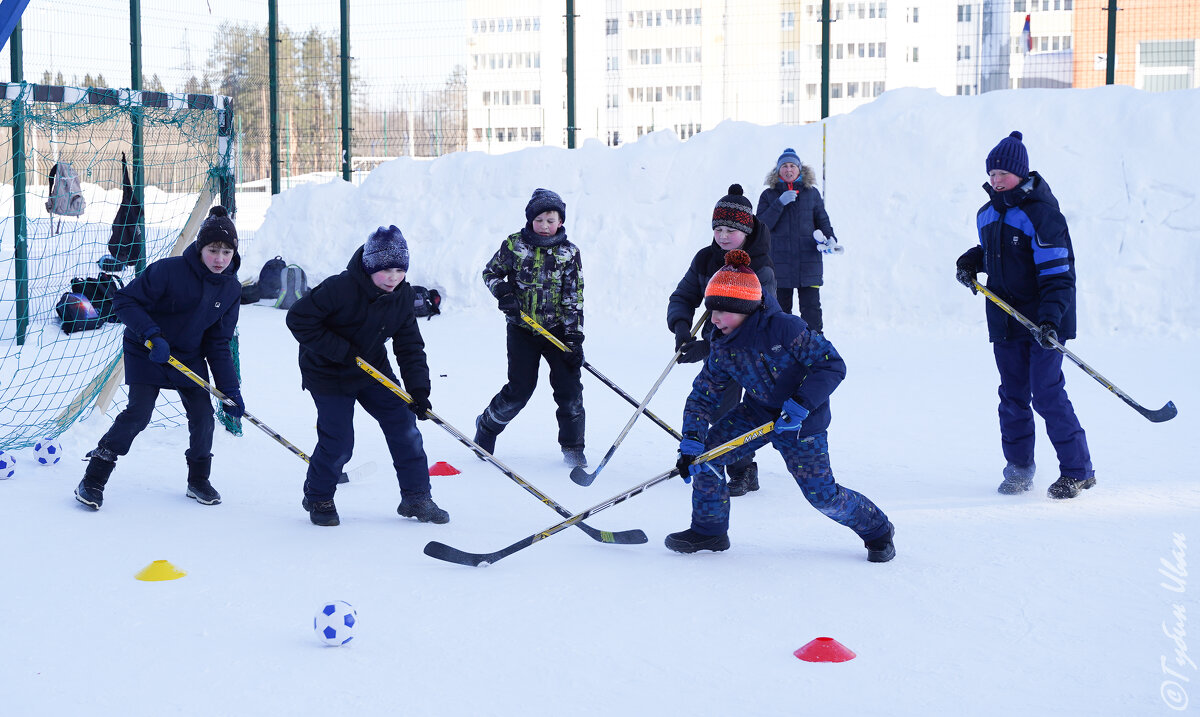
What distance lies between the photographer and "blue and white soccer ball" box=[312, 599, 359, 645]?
2.90m

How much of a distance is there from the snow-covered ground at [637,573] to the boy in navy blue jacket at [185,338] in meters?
0.23

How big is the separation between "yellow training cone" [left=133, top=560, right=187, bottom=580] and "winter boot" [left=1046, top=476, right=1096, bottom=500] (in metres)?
3.26

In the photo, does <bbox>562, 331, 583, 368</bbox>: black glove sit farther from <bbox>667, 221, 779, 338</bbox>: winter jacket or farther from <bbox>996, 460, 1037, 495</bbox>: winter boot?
<bbox>996, 460, 1037, 495</bbox>: winter boot

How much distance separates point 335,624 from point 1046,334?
2.91 metres

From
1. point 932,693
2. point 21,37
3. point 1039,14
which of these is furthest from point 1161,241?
point 21,37

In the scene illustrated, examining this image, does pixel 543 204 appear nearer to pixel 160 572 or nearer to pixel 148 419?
pixel 148 419

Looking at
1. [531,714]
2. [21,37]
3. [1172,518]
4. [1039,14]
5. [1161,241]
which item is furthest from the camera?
[1039,14]

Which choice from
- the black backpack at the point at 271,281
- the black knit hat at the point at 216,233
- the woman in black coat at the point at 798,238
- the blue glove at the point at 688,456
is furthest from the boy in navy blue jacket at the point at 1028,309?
the black backpack at the point at 271,281

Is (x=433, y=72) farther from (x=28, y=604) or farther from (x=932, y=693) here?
(x=932, y=693)

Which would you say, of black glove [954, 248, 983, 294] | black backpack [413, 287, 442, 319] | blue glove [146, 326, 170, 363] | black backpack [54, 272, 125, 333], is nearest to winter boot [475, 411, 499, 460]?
blue glove [146, 326, 170, 363]

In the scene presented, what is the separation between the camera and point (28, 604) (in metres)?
3.26

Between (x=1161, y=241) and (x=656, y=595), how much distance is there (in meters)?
7.36

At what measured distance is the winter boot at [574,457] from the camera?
16.8 feet

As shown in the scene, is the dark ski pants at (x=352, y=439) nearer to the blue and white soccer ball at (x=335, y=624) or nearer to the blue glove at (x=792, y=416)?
the blue and white soccer ball at (x=335, y=624)
